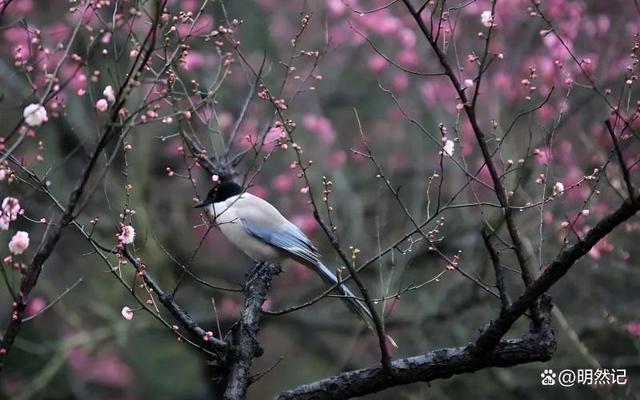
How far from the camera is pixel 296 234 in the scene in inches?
226

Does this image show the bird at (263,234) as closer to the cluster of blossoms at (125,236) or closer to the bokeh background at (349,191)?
the bokeh background at (349,191)

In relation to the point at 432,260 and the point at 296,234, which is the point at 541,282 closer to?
the point at 296,234

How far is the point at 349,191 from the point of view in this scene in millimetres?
8469

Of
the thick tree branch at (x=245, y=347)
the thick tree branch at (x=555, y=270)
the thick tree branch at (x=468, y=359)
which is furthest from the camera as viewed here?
the thick tree branch at (x=245, y=347)

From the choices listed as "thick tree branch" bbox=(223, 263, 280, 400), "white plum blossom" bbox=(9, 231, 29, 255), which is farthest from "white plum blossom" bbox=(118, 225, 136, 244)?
"thick tree branch" bbox=(223, 263, 280, 400)

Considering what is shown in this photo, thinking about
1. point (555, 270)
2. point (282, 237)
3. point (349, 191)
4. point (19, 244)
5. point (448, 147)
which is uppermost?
point (349, 191)

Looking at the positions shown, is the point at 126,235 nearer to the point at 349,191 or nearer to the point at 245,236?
the point at 245,236

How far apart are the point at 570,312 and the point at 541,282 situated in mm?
4075

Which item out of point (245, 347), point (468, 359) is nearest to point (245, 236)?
point (245, 347)

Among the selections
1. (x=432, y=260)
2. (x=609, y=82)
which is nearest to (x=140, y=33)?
(x=432, y=260)

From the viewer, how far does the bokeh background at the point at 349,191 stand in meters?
6.77

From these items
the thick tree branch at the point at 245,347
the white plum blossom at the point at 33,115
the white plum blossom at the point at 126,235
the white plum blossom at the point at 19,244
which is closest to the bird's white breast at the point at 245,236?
the thick tree branch at the point at 245,347

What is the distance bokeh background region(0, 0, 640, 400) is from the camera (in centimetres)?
677

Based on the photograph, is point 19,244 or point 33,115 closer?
point 33,115
